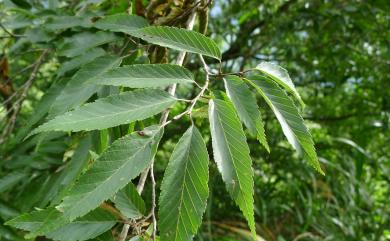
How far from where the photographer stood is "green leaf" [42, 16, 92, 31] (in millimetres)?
1015

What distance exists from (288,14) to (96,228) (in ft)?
5.47

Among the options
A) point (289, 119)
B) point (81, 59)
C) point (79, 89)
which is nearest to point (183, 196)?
point (289, 119)

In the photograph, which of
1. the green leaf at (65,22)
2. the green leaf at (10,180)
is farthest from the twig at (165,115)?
the green leaf at (10,180)

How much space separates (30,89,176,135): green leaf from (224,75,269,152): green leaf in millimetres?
88

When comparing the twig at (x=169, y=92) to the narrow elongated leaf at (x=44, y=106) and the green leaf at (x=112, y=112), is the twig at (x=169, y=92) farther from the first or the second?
the narrow elongated leaf at (x=44, y=106)

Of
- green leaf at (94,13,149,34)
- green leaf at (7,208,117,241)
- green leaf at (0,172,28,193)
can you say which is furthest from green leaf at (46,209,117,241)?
green leaf at (0,172,28,193)

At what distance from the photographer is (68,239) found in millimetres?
525

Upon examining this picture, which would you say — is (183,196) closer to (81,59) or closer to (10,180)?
(81,59)

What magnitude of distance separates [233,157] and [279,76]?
17cm

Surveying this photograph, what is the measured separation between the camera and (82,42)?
0.96 meters

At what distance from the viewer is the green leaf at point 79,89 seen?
0.78 m

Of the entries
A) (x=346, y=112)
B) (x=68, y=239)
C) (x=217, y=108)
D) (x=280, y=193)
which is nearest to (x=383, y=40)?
(x=346, y=112)

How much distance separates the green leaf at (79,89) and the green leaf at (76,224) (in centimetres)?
25

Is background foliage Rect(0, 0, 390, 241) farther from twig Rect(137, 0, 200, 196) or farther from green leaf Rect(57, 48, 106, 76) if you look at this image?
twig Rect(137, 0, 200, 196)
